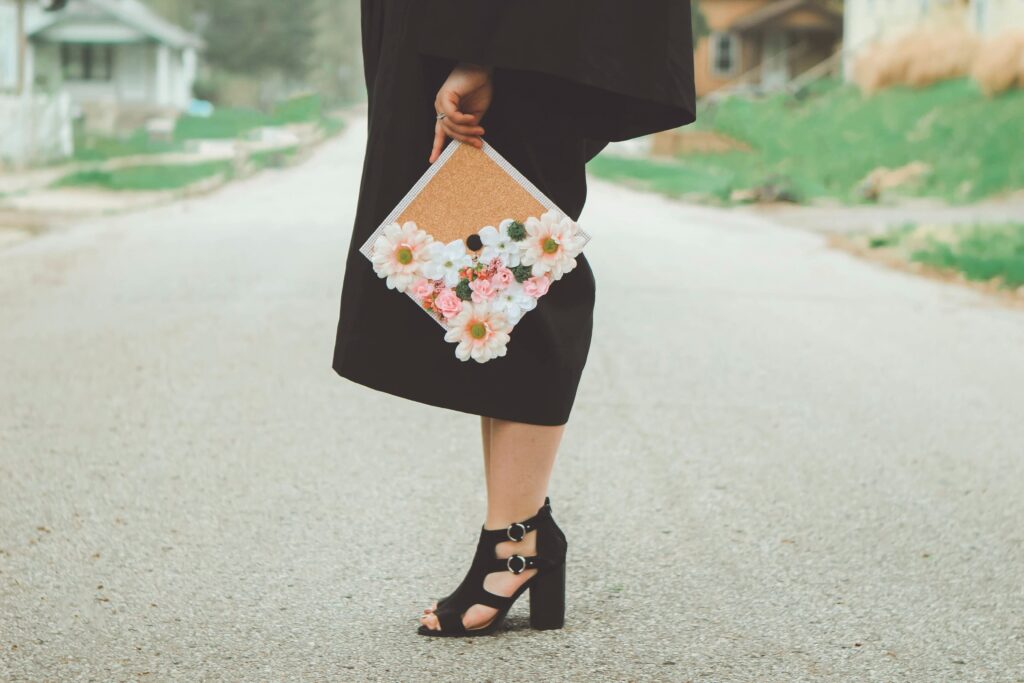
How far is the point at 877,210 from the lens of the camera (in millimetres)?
16359

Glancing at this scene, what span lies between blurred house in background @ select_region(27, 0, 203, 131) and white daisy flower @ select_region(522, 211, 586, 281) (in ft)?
161

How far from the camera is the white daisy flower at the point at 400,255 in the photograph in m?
2.37

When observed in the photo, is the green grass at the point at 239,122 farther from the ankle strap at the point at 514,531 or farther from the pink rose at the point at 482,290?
the pink rose at the point at 482,290

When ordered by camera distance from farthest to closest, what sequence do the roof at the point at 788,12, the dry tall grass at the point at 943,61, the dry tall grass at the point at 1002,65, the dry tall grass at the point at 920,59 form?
the roof at the point at 788,12, the dry tall grass at the point at 920,59, the dry tall grass at the point at 943,61, the dry tall grass at the point at 1002,65

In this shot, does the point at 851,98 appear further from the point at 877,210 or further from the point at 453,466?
the point at 453,466

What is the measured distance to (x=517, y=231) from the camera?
2.38m

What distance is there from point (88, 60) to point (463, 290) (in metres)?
54.3

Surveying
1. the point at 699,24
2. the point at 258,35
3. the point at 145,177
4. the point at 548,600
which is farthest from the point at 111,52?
the point at 548,600

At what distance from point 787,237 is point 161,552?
10473mm

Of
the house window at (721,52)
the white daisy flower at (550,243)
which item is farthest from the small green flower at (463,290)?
the house window at (721,52)

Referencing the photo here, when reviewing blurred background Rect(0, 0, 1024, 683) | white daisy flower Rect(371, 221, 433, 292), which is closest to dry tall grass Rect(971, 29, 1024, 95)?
blurred background Rect(0, 0, 1024, 683)

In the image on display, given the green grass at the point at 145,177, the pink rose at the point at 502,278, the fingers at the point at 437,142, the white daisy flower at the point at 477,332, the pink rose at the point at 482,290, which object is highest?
the fingers at the point at 437,142

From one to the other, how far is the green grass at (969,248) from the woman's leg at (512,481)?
709cm

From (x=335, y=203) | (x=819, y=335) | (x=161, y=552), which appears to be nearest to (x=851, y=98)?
(x=335, y=203)
